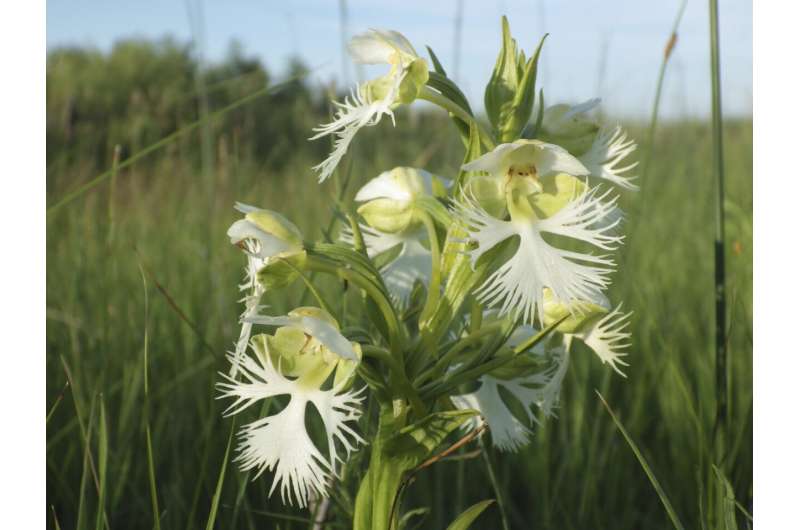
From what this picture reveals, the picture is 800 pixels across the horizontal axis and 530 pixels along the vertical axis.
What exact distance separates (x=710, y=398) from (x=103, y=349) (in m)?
1.08

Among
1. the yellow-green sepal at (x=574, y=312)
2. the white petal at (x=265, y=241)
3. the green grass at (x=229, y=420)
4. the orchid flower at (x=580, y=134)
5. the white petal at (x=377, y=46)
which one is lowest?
the green grass at (x=229, y=420)

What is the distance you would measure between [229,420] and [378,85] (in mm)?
651

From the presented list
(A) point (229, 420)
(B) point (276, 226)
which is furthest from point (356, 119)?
(A) point (229, 420)

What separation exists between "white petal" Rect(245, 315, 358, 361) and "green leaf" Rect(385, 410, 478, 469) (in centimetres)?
9

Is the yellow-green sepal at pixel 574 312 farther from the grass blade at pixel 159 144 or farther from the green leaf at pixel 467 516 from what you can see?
the grass blade at pixel 159 144

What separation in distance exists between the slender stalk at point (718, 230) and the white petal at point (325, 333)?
0.52 metres

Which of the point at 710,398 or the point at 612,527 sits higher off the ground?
the point at 710,398

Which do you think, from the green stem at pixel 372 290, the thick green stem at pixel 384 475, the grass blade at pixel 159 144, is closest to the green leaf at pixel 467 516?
the thick green stem at pixel 384 475

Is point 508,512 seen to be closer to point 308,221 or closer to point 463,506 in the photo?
point 463,506

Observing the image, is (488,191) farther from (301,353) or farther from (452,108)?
(301,353)

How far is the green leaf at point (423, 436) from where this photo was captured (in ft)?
2.31
